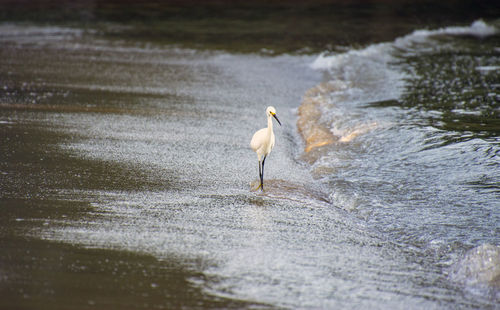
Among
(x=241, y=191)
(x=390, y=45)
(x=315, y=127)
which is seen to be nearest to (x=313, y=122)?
(x=315, y=127)

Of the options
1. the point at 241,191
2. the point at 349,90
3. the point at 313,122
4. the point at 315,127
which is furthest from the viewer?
the point at 349,90

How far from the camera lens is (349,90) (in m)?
9.91

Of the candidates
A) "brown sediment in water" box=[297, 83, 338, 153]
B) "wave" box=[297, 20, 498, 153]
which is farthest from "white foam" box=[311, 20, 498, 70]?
"brown sediment in water" box=[297, 83, 338, 153]

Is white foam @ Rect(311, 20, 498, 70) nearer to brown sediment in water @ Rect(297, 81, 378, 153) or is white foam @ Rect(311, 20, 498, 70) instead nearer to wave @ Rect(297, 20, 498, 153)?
wave @ Rect(297, 20, 498, 153)

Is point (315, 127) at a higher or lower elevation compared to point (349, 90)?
lower

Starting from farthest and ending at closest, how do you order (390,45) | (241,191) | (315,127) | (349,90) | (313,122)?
(390,45)
(349,90)
(313,122)
(315,127)
(241,191)

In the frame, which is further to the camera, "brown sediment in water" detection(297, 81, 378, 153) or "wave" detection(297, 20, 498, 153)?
"wave" detection(297, 20, 498, 153)

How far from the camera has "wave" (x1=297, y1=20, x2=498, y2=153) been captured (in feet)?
23.6

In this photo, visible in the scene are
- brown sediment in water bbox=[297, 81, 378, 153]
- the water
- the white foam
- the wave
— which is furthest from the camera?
the white foam

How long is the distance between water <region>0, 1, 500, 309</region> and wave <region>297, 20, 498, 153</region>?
A: 52 millimetres

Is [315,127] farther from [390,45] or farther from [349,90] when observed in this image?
[390,45]

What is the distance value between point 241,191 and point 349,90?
5.37 metres

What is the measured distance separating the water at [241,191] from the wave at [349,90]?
5cm

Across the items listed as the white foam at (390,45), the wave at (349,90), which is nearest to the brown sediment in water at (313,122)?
the wave at (349,90)
